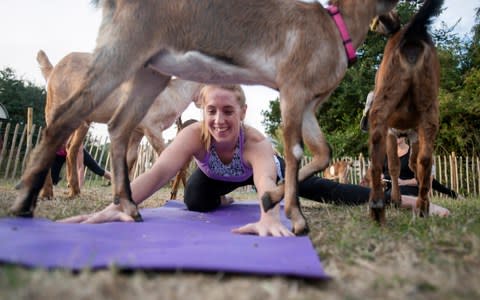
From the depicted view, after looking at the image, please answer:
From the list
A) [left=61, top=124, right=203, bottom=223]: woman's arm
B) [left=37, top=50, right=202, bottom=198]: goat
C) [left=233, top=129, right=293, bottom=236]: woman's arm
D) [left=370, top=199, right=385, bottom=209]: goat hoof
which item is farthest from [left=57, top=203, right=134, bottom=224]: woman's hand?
[left=37, top=50, right=202, bottom=198]: goat

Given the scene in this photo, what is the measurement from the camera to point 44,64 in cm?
703

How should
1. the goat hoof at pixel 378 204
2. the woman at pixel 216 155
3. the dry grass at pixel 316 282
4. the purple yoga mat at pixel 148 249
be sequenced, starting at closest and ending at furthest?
the dry grass at pixel 316 282 < the purple yoga mat at pixel 148 249 < the goat hoof at pixel 378 204 < the woman at pixel 216 155

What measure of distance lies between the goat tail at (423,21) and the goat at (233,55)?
0.36 metres

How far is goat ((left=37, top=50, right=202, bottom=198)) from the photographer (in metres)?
6.13

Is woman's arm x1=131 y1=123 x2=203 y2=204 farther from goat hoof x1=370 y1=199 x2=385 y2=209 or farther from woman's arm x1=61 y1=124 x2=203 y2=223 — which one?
goat hoof x1=370 y1=199 x2=385 y2=209

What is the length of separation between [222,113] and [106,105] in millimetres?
3157

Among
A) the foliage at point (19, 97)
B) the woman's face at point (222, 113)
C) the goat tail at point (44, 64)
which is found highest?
the foliage at point (19, 97)

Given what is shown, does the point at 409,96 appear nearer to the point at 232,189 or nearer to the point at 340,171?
the point at 232,189

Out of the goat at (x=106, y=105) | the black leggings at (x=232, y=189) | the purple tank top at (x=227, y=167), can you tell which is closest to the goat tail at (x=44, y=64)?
the goat at (x=106, y=105)

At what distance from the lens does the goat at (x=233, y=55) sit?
284 cm

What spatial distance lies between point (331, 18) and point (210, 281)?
2512 mm

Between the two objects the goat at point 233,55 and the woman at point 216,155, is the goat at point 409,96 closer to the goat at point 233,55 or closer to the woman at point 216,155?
the goat at point 233,55

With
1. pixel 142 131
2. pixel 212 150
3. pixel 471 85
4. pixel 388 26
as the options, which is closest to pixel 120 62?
pixel 212 150

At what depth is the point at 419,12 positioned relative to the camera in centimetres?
331
